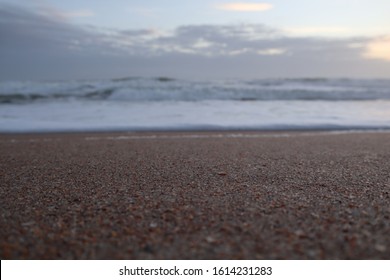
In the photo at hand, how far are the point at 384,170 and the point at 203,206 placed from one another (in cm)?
180

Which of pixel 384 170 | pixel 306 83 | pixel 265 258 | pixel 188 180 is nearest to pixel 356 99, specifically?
pixel 306 83

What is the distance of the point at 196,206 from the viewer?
189 cm

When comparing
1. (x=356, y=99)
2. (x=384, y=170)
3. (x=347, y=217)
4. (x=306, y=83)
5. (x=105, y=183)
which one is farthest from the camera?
(x=306, y=83)

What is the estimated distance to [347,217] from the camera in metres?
1.70

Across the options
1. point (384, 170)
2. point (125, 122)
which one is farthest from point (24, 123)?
point (384, 170)

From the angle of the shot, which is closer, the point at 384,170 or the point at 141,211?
the point at 141,211

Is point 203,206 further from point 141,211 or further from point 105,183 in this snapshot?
point 105,183

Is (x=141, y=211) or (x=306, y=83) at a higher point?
(x=306, y=83)

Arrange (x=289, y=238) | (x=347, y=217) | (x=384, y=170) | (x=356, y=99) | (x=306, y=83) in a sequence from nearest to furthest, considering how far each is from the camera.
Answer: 1. (x=289, y=238)
2. (x=347, y=217)
3. (x=384, y=170)
4. (x=356, y=99)
5. (x=306, y=83)

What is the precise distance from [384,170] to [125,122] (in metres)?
5.53

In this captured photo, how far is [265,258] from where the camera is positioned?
4.38 feet

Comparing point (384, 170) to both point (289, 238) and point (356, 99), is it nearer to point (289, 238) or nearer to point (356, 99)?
point (289, 238)

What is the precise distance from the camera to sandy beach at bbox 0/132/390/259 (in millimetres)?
→ 1405

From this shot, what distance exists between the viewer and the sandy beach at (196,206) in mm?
1405
